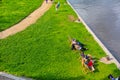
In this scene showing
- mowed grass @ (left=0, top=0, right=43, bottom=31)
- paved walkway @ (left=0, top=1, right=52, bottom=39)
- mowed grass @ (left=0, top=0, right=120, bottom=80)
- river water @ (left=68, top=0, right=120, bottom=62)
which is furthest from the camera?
mowed grass @ (left=0, top=0, right=43, bottom=31)

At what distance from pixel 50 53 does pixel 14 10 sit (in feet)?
56.2

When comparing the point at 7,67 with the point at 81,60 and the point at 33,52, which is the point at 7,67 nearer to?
the point at 33,52

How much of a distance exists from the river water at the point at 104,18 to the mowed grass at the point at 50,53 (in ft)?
5.59

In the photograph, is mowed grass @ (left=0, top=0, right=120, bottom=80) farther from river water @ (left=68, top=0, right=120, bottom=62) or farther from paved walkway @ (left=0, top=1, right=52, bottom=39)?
river water @ (left=68, top=0, right=120, bottom=62)

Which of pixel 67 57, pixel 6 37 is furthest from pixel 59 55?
pixel 6 37

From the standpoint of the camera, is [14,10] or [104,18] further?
[14,10]

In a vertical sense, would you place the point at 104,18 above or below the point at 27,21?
below

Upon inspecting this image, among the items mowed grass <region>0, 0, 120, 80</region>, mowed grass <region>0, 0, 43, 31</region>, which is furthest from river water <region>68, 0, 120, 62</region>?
mowed grass <region>0, 0, 43, 31</region>

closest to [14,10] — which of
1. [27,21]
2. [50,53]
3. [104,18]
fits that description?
[27,21]

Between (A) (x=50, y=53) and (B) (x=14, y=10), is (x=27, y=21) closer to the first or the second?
(B) (x=14, y=10)

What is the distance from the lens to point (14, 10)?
150 ft

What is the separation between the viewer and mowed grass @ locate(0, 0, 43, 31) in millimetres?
40222

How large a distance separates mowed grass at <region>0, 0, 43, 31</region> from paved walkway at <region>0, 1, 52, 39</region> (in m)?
0.67

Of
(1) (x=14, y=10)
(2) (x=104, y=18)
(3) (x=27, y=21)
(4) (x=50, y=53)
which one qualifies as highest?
(1) (x=14, y=10)
